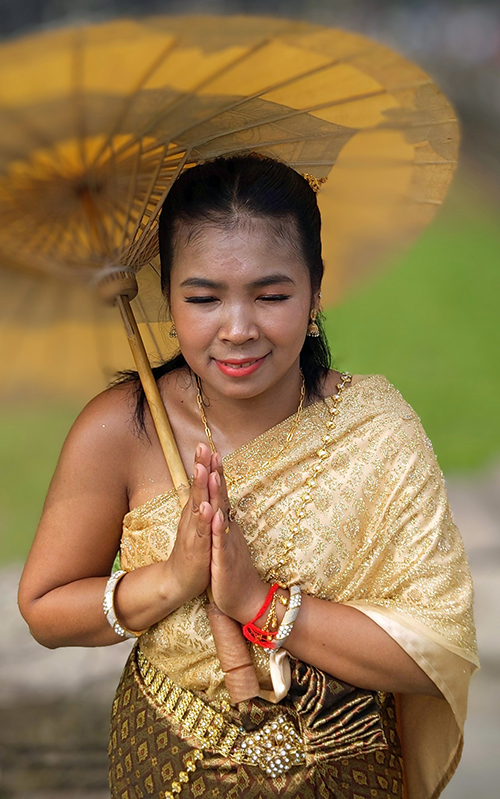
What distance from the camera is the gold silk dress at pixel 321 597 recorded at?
1.84m

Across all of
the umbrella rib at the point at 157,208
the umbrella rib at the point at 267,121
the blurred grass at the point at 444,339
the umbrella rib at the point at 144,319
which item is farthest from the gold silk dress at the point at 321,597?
the blurred grass at the point at 444,339

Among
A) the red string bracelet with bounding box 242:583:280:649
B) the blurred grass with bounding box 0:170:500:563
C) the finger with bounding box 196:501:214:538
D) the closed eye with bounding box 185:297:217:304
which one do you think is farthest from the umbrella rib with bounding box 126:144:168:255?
the blurred grass with bounding box 0:170:500:563

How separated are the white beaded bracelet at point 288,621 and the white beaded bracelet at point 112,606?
0.34m

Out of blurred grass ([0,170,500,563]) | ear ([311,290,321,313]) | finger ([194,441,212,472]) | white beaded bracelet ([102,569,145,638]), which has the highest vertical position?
blurred grass ([0,170,500,563])

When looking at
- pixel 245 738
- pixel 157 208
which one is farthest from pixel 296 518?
pixel 157 208

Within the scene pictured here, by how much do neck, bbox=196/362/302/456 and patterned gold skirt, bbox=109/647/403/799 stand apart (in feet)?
1.70

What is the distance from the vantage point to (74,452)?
1.91m

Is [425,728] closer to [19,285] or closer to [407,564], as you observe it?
[407,564]

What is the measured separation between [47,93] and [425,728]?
1.64 meters

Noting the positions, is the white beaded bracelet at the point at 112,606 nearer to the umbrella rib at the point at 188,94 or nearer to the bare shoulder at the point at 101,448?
the bare shoulder at the point at 101,448

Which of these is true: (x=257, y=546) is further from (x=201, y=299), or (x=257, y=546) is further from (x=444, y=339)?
(x=444, y=339)

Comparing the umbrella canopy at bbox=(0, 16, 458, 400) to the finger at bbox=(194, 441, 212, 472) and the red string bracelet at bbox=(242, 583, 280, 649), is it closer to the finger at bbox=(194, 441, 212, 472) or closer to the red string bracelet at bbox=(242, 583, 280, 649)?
the finger at bbox=(194, 441, 212, 472)

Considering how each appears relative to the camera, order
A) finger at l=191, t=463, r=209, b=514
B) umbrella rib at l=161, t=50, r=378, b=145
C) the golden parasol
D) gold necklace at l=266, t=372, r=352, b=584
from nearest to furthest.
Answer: the golden parasol → umbrella rib at l=161, t=50, r=378, b=145 → finger at l=191, t=463, r=209, b=514 → gold necklace at l=266, t=372, r=352, b=584

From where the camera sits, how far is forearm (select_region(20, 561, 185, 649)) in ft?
5.86
